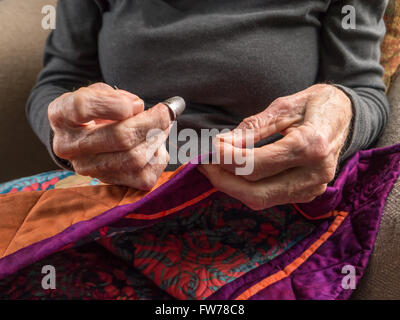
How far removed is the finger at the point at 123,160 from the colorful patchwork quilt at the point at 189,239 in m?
0.03

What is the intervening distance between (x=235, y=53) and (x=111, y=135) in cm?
29

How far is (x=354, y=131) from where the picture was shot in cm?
54

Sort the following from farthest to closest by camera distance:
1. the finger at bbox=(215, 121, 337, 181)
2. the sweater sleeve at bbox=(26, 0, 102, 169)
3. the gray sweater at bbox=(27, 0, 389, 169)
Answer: the sweater sleeve at bbox=(26, 0, 102, 169) → the gray sweater at bbox=(27, 0, 389, 169) → the finger at bbox=(215, 121, 337, 181)

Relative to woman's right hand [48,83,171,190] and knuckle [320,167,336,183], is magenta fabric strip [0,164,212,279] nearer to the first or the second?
woman's right hand [48,83,171,190]

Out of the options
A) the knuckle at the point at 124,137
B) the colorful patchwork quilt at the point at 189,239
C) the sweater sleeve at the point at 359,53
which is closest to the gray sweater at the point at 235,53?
the sweater sleeve at the point at 359,53

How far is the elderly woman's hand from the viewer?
420mm

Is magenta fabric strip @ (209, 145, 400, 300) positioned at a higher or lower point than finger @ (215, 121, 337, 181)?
lower

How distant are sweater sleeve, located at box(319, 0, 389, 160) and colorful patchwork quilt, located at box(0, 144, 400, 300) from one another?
125 mm

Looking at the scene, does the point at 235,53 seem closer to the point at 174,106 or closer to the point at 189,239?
the point at 174,106

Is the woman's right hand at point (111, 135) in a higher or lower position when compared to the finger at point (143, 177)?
higher

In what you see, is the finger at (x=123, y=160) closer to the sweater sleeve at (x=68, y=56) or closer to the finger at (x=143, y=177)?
the finger at (x=143, y=177)

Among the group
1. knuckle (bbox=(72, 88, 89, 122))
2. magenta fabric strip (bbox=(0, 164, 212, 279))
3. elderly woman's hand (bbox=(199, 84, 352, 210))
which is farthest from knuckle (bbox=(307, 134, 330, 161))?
knuckle (bbox=(72, 88, 89, 122))

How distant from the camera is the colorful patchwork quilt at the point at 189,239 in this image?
1.53ft
